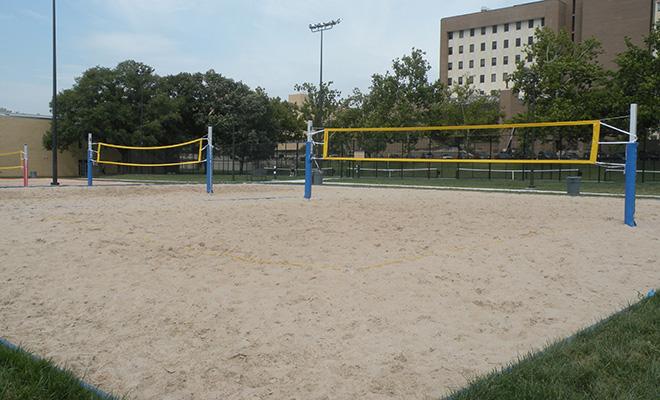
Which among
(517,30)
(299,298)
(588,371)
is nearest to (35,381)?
(299,298)

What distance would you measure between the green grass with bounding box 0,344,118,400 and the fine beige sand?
0.88 feet

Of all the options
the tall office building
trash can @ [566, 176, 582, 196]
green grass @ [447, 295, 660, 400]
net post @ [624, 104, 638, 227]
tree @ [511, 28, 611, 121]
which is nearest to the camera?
green grass @ [447, 295, 660, 400]

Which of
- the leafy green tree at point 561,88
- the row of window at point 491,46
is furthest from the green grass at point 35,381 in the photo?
the row of window at point 491,46

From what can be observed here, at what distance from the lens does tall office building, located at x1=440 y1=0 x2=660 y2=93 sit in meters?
54.7

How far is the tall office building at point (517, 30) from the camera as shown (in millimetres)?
54688

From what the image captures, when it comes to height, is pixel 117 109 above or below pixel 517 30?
below

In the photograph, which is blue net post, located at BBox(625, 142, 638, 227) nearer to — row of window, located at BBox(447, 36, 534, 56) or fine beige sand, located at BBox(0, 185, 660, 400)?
fine beige sand, located at BBox(0, 185, 660, 400)

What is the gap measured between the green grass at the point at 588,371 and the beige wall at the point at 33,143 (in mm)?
39959

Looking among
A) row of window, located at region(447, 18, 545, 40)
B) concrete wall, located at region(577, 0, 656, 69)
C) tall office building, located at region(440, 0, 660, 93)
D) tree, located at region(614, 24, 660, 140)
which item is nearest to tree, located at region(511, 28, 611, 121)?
tree, located at region(614, 24, 660, 140)

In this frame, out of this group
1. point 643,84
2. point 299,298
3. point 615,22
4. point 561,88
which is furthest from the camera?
point 615,22

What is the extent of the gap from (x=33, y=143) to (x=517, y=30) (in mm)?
60152

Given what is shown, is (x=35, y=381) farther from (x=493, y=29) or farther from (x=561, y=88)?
(x=493, y=29)

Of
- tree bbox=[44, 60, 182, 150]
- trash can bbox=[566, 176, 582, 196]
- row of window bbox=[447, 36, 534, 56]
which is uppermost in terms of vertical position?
row of window bbox=[447, 36, 534, 56]

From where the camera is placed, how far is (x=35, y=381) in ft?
8.21
